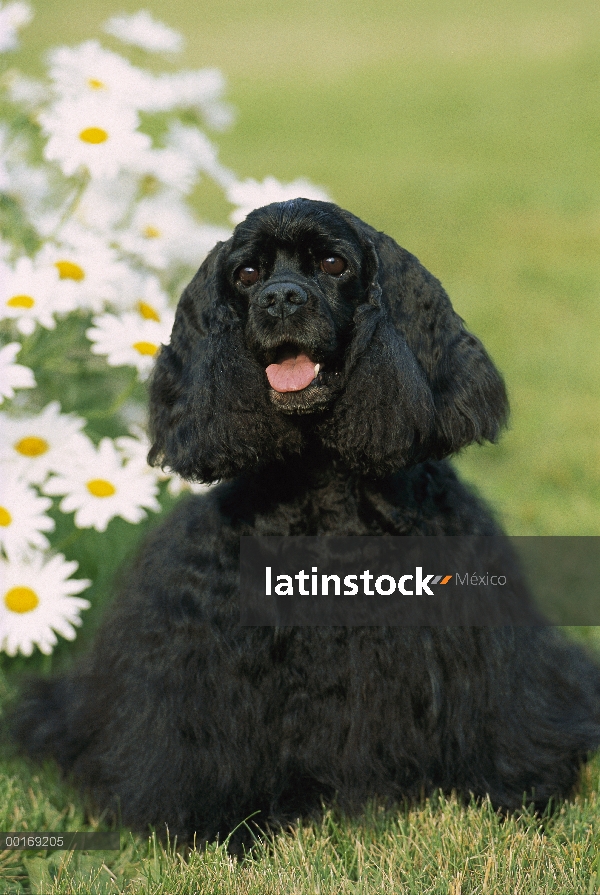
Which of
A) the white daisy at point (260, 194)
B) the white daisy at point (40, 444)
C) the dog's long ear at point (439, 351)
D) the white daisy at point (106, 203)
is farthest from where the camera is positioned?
the white daisy at point (106, 203)

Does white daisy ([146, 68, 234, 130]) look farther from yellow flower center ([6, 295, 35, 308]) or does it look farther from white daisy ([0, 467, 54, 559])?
white daisy ([0, 467, 54, 559])

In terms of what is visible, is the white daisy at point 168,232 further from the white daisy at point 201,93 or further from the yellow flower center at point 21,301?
the yellow flower center at point 21,301

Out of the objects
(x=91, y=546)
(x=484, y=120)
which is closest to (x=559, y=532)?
(x=91, y=546)

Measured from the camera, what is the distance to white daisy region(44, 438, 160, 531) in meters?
3.42

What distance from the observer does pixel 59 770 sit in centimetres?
331

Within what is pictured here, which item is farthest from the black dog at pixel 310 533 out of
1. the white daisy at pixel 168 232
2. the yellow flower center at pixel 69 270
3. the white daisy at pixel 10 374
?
the white daisy at pixel 168 232

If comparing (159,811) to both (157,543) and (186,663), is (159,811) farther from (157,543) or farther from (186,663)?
(157,543)

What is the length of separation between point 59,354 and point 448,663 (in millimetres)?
1914

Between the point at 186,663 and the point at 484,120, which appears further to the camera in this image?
the point at 484,120

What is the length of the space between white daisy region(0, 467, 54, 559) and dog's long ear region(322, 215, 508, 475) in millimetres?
1171

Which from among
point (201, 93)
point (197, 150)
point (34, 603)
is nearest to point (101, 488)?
point (34, 603)

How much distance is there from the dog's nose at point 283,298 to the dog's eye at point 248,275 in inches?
6.6

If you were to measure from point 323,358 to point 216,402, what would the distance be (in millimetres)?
287

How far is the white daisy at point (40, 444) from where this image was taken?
11.6 feet
